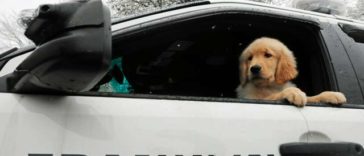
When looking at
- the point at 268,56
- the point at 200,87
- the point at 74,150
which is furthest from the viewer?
the point at 200,87

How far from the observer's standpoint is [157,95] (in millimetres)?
2111

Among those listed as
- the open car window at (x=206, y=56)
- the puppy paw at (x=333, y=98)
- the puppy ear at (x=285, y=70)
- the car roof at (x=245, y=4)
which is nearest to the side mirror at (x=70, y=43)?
the car roof at (x=245, y=4)

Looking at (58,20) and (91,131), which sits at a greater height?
(58,20)

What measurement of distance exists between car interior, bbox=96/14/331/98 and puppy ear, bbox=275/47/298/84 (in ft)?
0.43

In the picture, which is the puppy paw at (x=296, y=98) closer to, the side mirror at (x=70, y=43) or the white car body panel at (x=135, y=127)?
the white car body panel at (x=135, y=127)

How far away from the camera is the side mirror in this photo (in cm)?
166

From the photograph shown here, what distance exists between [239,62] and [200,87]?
370 millimetres

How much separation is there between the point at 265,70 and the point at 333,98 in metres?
0.64

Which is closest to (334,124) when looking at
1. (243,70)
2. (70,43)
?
(243,70)

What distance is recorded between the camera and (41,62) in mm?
1711

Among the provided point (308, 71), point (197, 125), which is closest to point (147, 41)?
point (197, 125)

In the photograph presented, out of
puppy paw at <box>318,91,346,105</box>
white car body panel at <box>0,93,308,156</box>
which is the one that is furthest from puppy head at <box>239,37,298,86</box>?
white car body panel at <box>0,93,308,156</box>

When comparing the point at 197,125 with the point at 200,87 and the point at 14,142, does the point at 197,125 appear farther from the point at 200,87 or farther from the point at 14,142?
the point at 200,87

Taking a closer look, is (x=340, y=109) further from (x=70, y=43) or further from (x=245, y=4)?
(x=70, y=43)
